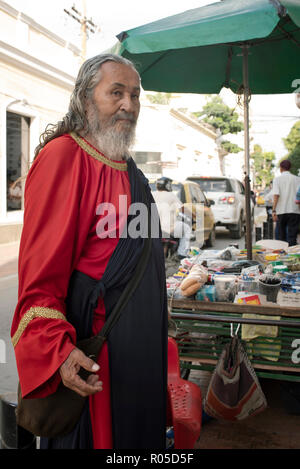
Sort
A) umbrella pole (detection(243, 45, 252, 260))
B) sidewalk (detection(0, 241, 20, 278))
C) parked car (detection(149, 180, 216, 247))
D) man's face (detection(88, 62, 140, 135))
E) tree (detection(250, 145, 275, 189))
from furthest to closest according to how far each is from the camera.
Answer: tree (detection(250, 145, 275, 189))
parked car (detection(149, 180, 216, 247))
sidewalk (detection(0, 241, 20, 278))
umbrella pole (detection(243, 45, 252, 260))
man's face (detection(88, 62, 140, 135))

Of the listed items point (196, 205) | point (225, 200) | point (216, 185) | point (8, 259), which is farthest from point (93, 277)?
point (216, 185)

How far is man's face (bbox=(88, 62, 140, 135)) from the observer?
172 centimetres

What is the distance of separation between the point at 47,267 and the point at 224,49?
4623 millimetres

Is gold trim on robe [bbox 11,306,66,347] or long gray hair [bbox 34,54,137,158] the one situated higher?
long gray hair [bbox 34,54,137,158]

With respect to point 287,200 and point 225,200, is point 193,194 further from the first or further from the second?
point 287,200

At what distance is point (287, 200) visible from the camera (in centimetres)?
881

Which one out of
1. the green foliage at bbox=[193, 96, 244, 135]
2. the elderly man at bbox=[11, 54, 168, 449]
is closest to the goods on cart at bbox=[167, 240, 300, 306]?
the elderly man at bbox=[11, 54, 168, 449]

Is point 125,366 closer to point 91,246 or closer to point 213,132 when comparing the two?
point 91,246

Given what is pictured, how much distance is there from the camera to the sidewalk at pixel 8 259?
870 centimetres

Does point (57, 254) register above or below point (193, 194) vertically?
below

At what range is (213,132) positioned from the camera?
134 ft

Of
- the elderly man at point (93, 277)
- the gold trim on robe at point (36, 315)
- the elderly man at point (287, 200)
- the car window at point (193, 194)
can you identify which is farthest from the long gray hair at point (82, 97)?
the car window at point (193, 194)

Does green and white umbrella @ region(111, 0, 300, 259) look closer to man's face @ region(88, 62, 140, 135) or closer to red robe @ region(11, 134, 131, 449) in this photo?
man's face @ region(88, 62, 140, 135)
